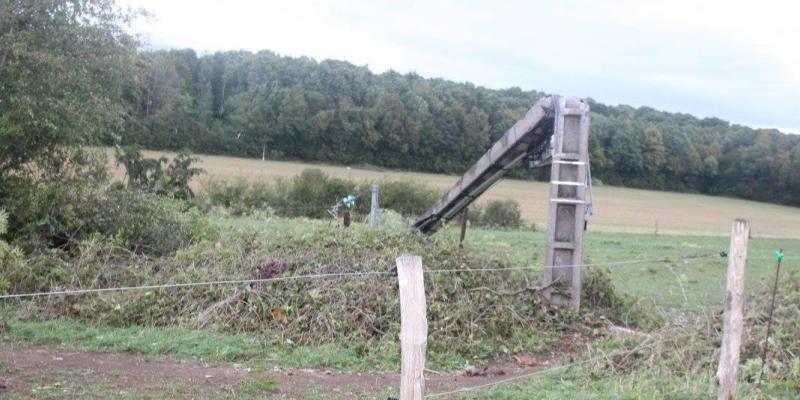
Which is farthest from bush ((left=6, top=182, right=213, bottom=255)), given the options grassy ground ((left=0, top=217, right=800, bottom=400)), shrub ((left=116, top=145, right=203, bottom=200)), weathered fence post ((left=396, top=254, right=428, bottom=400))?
weathered fence post ((left=396, top=254, right=428, bottom=400))

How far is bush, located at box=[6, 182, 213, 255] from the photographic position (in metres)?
12.5

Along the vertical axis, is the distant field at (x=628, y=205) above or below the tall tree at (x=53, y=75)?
below

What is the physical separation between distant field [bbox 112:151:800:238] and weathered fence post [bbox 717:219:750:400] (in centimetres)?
3039

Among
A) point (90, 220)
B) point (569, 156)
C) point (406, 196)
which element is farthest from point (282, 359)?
point (406, 196)

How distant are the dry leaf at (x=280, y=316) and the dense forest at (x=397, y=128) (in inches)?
1290

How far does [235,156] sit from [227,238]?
1633 inches

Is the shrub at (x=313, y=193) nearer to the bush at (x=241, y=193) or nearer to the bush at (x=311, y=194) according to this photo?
the bush at (x=311, y=194)

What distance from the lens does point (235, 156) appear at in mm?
53344

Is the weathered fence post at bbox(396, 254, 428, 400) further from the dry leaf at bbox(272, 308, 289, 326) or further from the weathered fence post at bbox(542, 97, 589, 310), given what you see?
the weathered fence post at bbox(542, 97, 589, 310)

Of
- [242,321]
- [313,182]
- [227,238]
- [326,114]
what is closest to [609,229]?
[313,182]

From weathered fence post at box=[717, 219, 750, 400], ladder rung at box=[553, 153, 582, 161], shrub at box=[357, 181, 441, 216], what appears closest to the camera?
weathered fence post at box=[717, 219, 750, 400]

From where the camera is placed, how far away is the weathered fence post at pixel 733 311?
19.2 feet

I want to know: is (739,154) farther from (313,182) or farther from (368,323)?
(368,323)

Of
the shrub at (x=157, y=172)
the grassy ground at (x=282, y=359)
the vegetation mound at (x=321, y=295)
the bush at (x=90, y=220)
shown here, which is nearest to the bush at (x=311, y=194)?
the shrub at (x=157, y=172)
